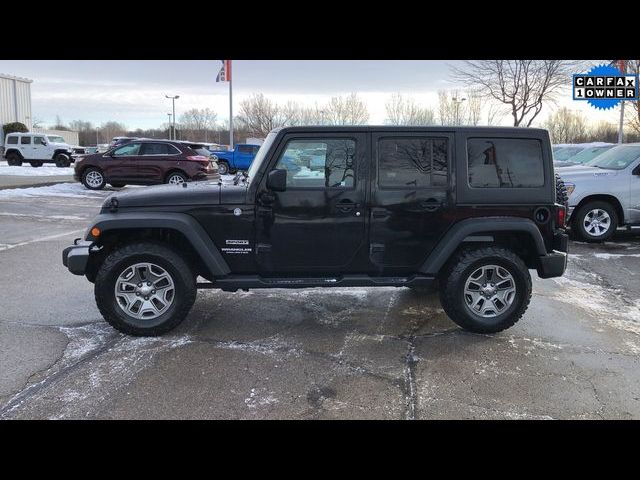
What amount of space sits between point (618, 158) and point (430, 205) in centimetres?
701

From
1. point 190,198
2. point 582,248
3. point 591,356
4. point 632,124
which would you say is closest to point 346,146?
point 190,198

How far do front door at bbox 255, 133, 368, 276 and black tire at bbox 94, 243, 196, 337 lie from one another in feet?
2.35

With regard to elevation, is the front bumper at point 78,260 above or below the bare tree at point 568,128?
below

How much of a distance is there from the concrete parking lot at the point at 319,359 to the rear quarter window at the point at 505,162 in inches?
57.4

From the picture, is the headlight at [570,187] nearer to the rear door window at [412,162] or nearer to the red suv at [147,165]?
the rear door window at [412,162]

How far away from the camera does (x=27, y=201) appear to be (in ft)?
47.5

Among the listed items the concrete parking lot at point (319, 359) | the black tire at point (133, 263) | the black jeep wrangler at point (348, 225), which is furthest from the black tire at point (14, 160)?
the black tire at point (133, 263)

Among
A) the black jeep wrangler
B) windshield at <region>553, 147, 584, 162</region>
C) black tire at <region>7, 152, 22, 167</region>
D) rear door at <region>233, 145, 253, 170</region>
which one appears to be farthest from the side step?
black tire at <region>7, 152, 22, 167</region>

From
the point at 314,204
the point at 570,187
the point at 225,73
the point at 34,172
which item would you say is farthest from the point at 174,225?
the point at 225,73

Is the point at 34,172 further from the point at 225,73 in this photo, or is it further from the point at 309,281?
the point at 309,281

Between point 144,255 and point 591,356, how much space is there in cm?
401

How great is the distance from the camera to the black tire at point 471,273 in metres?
4.72

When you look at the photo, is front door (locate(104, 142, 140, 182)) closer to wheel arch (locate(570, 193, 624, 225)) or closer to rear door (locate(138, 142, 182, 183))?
rear door (locate(138, 142, 182, 183))
